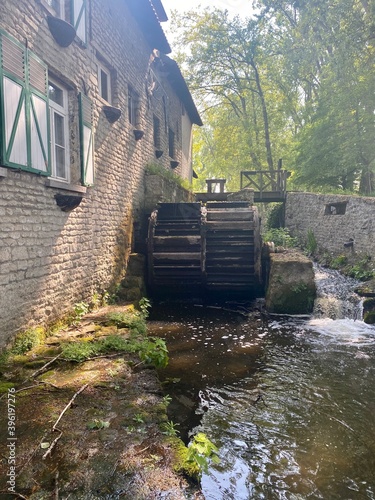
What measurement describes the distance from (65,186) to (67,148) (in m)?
0.67

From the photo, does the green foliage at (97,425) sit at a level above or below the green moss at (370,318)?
above

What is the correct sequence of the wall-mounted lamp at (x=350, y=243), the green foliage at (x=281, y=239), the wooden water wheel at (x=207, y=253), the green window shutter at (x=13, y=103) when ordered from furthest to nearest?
the green foliage at (x=281, y=239) → the wall-mounted lamp at (x=350, y=243) → the wooden water wheel at (x=207, y=253) → the green window shutter at (x=13, y=103)

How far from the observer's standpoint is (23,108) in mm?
3781

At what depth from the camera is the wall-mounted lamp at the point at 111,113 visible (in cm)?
630

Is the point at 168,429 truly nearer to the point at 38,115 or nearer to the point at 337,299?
the point at 38,115

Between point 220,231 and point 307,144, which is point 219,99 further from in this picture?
point 220,231

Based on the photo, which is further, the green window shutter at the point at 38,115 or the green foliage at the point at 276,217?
the green foliage at the point at 276,217

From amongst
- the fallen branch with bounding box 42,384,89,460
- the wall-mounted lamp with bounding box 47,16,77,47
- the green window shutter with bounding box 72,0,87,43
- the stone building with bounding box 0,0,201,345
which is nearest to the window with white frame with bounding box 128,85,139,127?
the stone building with bounding box 0,0,201,345

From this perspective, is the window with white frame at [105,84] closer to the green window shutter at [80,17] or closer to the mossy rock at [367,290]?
the green window shutter at [80,17]

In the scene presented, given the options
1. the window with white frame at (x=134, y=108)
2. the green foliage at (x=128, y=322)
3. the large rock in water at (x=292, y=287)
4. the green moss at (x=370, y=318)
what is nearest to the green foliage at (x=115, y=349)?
the green foliage at (x=128, y=322)

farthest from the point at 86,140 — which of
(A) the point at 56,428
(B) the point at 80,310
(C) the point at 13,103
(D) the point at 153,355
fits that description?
(A) the point at 56,428

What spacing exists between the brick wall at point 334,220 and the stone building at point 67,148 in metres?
5.74

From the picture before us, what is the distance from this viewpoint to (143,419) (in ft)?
8.48

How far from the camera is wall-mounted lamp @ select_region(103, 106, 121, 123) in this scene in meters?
6.30
